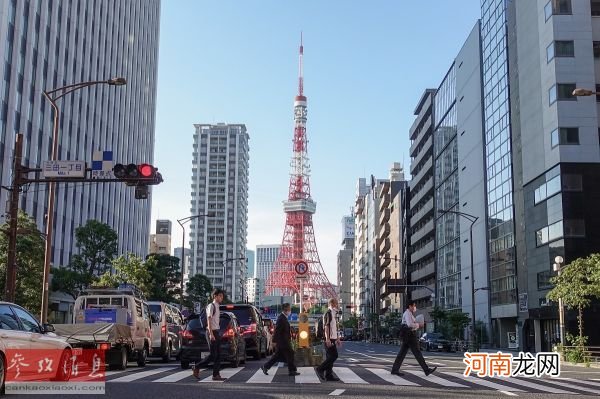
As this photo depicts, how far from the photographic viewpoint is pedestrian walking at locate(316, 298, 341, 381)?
1338 cm

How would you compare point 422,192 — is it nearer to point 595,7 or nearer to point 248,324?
point 595,7

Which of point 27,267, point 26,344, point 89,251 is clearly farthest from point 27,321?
point 89,251

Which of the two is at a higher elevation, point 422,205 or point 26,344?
point 422,205

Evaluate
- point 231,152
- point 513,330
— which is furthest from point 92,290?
point 231,152

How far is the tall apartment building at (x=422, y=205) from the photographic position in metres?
84.5

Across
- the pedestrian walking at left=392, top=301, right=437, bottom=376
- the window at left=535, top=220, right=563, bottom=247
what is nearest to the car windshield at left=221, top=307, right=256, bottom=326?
the pedestrian walking at left=392, top=301, right=437, bottom=376

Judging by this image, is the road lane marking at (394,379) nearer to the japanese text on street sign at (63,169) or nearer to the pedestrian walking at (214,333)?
the pedestrian walking at (214,333)

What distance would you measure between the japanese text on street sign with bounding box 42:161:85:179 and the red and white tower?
96.3 meters

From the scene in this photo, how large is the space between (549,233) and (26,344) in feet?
137

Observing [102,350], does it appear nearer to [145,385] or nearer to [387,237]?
[145,385]

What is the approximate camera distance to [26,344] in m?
9.87

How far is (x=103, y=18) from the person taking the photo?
69.2 metres

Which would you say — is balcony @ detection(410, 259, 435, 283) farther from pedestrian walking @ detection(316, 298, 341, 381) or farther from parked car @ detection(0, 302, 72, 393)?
parked car @ detection(0, 302, 72, 393)

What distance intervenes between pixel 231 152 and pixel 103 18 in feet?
382
